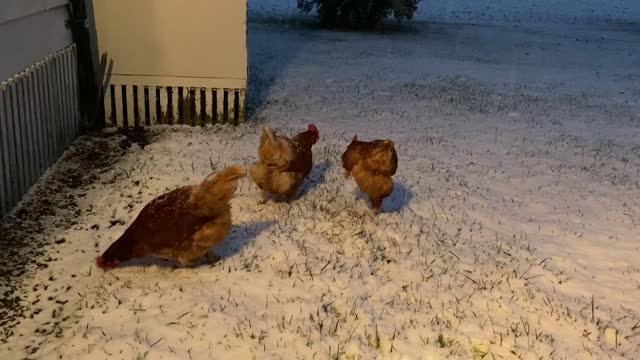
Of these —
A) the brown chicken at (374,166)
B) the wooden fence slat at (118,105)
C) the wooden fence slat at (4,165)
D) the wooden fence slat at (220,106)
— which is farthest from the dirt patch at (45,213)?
the brown chicken at (374,166)

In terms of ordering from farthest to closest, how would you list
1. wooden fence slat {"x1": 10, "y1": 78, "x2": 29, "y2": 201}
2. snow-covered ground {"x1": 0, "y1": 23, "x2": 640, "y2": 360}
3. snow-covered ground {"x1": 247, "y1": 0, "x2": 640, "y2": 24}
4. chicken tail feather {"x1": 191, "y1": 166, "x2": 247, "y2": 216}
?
snow-covered ground {"x1": 247, "y1": 0, "x2": 640, "y2": 24} < wooden fence slat {"x1": 10, "y1": 78, "x2": 29, "y2": 201} < chicken tail feather {"x1": 191, "y1": 166, "x2": 247, "y2": 216} < snow-covered ground {"x1": 0, "y1": 23, "x2": 640, "y2": 360}

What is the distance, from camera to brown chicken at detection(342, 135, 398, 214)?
5.96 m

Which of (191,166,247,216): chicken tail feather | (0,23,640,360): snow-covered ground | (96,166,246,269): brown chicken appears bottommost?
(0,23,640,360): snow-covered ground

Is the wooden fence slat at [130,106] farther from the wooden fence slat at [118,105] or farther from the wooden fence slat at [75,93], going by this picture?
the wooden fence slat at [75,93]

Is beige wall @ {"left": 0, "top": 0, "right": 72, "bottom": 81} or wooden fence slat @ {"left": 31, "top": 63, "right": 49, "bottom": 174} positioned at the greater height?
beige wall @ {"left": 0, "top": 0, "right": 72, "bottom": 81}

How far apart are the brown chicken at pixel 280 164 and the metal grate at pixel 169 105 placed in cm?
369

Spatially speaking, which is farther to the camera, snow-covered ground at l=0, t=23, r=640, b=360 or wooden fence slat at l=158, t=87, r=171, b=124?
wooden fence slat at l=158, t=87, r=171, b=124

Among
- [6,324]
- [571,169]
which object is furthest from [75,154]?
[571,169]

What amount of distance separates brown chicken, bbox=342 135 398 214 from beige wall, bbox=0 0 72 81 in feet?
12.2

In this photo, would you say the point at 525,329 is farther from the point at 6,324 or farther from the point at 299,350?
the point at 6,324

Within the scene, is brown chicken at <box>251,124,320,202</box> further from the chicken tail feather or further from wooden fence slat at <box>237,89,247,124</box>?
wooden fence slat at <box>237,89,247,124</box>

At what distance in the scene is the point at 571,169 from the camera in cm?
844

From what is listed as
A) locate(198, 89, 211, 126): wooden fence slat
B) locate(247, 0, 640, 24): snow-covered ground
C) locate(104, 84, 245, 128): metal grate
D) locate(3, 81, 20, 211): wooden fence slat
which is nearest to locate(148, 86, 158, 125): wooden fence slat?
locate(104, 84, 245, 128): metal grate

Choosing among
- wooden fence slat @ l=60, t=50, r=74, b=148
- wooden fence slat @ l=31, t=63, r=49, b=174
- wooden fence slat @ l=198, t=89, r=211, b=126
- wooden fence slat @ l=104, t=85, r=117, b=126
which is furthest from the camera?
wooden fence slat @ l=198, t=89, r=211, b=126
